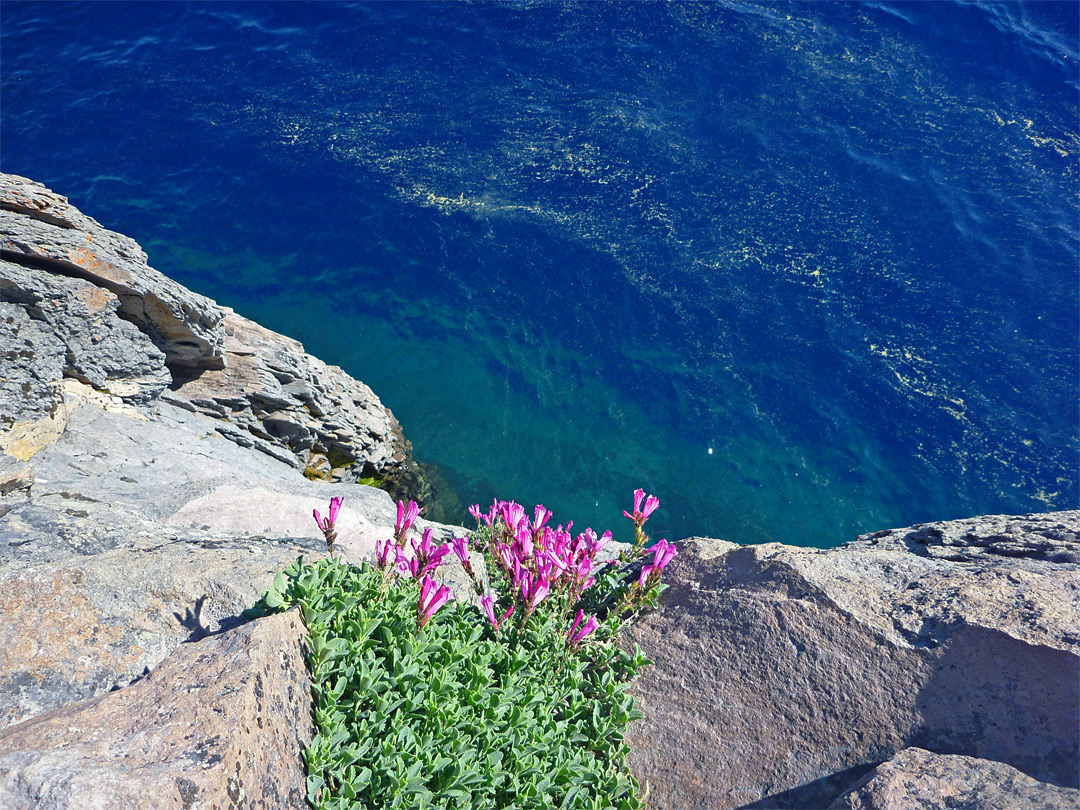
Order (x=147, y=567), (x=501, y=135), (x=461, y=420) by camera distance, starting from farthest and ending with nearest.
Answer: (x=501, y=135), (x=461, y=420), (x=147, y=567)

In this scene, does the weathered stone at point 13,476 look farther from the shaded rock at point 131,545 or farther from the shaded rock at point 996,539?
the shaded rock at point 996,539

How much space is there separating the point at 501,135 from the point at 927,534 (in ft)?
37.6

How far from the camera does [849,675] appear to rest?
3809mm

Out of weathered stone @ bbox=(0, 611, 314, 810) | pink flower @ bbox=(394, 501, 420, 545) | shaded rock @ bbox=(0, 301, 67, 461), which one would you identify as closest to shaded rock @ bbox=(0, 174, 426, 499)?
shaded rock @ bbox=(0, 301, 67, 461)

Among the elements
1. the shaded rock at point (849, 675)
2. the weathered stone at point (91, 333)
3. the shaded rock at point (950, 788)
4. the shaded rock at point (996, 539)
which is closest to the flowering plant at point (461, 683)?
the shaded rock at point (849, 675)

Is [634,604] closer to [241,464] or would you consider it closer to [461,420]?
[241,464]

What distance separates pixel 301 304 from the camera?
472 inches

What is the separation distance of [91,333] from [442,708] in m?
5.24

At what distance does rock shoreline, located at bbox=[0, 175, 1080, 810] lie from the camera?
2.74m

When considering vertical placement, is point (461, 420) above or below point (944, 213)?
below

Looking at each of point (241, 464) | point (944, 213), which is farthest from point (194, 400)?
point (944, 213)

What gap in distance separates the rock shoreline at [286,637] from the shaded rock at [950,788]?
10 mm

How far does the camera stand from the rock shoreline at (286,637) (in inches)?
108

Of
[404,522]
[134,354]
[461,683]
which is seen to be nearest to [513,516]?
[404,522]
